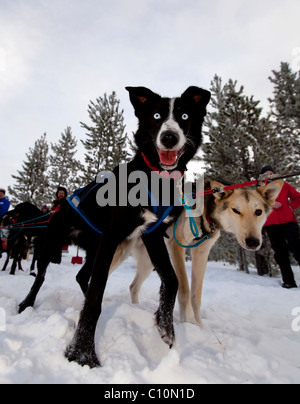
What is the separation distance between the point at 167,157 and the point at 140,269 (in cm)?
221

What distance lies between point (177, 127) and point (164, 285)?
1.46 meters

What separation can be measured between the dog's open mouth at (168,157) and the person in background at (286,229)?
174 inches

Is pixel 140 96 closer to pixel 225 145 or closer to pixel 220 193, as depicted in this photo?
pixel 220 193

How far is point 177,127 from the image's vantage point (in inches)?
79.9

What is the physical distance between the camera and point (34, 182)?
24.1m

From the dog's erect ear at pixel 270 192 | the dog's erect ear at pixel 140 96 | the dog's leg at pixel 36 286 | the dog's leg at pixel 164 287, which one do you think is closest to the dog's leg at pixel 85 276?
the dog's leg at pixel 36 286

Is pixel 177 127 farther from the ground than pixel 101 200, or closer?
farther from the ground

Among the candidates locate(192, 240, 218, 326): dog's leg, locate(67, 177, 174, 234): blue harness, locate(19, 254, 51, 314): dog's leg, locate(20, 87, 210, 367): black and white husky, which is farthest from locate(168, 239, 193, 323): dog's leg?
locate(19, 254, 51, 314): dog's leg

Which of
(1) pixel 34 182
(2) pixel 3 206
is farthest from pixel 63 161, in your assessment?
(2) pixel 3 206

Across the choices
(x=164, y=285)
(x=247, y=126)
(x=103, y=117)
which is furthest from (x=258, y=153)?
(x=103, y=117)

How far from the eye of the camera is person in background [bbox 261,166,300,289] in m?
5.48

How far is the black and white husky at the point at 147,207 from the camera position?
5.39 feet

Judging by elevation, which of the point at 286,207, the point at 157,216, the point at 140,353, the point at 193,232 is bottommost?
the point at 140,353
